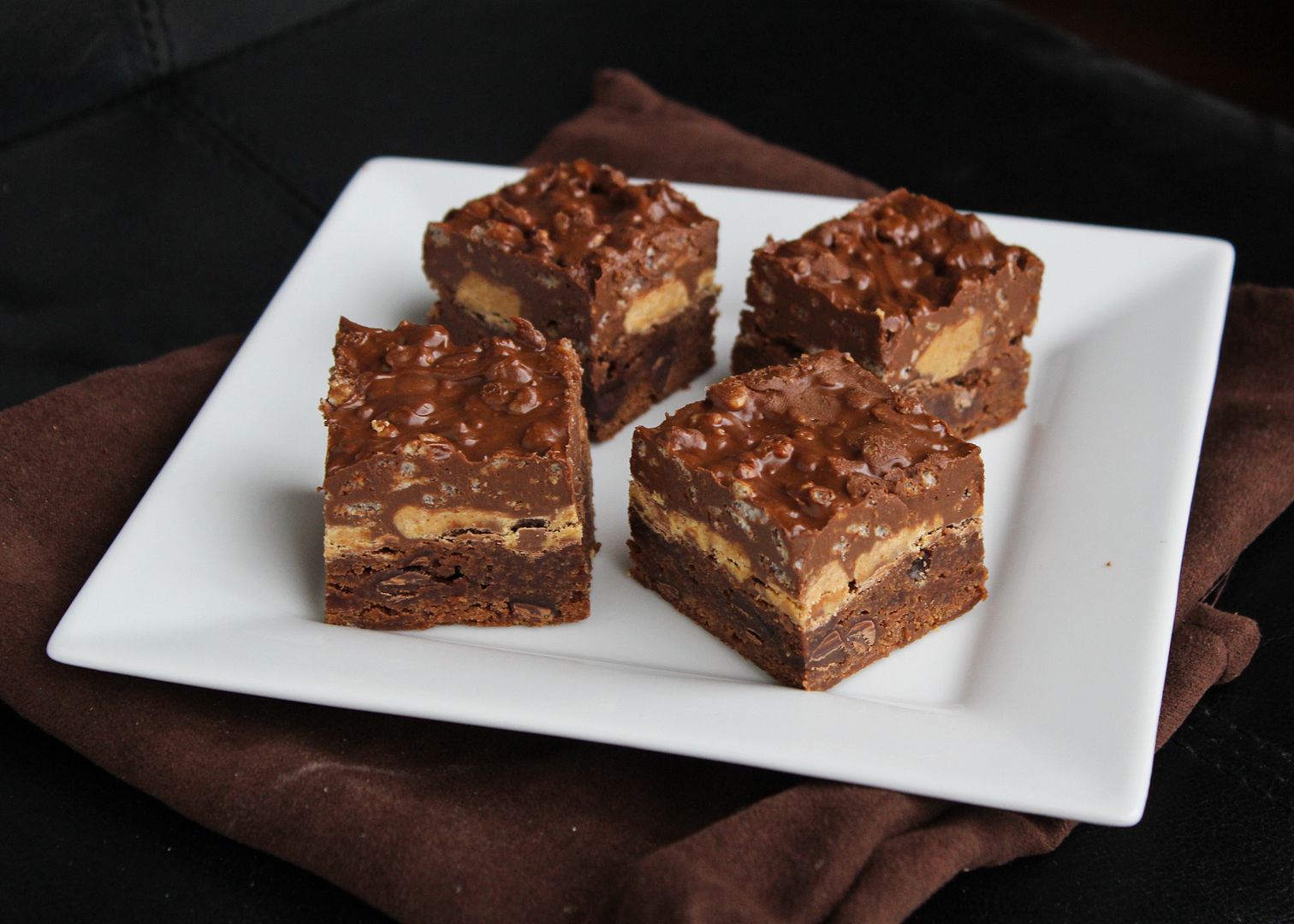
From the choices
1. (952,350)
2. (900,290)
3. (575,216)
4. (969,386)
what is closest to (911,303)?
(900,290)

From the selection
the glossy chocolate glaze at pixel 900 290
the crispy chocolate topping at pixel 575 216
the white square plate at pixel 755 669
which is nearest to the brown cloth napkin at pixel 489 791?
the white square plate at pixel 755 669

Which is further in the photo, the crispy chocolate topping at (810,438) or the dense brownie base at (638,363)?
the dense brownie base at (638,363)

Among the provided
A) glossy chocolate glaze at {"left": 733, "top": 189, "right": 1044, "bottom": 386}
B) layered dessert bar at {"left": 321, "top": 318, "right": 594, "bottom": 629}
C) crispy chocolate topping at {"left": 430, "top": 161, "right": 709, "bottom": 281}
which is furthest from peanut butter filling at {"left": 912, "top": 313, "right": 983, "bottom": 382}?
layered dessert bar at {"left": 321, "top": 318, "right": 594, "bottom": 629}

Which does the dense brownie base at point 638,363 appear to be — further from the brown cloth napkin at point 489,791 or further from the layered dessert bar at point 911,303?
the brown cloth napkin at point 489,791

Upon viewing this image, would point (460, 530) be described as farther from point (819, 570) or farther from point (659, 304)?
point (659, 304)

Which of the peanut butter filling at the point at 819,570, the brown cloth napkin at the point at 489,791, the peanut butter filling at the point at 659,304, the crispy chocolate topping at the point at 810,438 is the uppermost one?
the crispy chocolate topping at the point at 810,438

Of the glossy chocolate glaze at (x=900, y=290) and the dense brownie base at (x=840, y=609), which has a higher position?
the glossy chocolate glaze at (x=900, y=290)

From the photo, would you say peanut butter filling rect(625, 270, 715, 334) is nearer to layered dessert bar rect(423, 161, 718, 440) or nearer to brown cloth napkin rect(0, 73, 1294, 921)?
layered dessert bar rect(423, 161, 718, 440)
